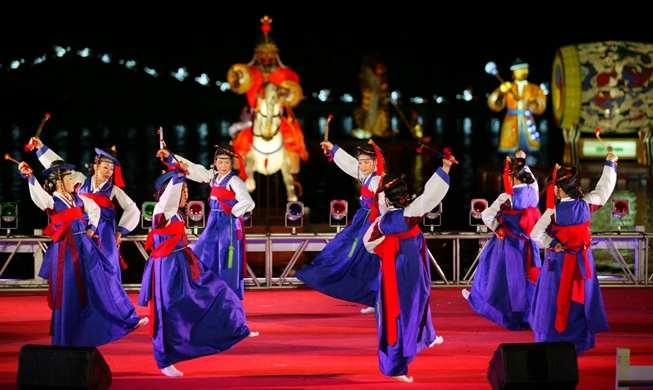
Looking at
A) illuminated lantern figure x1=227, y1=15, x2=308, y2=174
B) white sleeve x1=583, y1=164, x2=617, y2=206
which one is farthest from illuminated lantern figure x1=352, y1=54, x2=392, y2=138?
white sleeve x1=583, y1=164, x2=617, y2=206

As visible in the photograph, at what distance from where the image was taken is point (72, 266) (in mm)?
6148

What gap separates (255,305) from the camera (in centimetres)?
784

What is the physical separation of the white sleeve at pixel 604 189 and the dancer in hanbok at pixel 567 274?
0.12 ft

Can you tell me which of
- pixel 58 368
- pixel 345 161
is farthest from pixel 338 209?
pixel 58 368

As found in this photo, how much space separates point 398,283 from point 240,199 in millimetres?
1907

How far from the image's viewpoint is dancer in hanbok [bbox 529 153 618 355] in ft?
20.0

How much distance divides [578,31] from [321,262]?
20393mm

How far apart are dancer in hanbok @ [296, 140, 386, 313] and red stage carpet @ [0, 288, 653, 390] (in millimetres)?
172

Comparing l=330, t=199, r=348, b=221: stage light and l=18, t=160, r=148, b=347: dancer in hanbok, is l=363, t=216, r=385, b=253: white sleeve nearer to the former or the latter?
l=18, t=160, r=148, b=347: dancer in hanbok

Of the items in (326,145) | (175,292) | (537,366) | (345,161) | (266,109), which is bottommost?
(537,366)

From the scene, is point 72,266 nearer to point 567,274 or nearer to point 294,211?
point 294,211

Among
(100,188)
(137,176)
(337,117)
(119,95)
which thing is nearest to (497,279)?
(100,188)

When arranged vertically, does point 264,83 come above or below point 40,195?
above

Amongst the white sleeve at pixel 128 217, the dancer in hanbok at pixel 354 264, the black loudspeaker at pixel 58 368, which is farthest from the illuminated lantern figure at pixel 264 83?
the black loudspeaker at pixel 58 368
